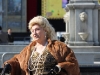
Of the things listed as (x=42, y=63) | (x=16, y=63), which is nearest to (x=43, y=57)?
(x=42, y=63)

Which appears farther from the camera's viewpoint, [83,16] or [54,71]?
[83,16]

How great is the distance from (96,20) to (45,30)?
36.0 ft

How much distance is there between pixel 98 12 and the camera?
15898mm

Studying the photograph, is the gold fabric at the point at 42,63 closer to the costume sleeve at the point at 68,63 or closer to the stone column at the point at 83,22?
the costume sleeve at the point at 68,63

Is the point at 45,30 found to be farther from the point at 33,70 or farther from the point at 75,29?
the point at 75,29

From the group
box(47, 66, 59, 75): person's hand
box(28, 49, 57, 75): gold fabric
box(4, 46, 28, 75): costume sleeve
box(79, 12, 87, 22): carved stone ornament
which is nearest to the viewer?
box(47, 66, 59, 75): person's hand

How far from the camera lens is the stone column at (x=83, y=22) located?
15.6 m

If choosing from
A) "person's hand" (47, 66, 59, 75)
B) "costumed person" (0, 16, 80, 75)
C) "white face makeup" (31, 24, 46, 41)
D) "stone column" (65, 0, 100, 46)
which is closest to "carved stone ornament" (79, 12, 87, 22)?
"stone column" (65, 0, 100, 46)

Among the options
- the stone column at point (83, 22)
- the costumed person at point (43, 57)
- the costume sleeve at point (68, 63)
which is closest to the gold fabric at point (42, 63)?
the costumed person at point (43, 57)

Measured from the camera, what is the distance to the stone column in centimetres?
1557

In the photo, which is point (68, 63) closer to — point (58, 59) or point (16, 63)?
point (58, 59)

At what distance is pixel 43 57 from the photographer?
4.96 meters

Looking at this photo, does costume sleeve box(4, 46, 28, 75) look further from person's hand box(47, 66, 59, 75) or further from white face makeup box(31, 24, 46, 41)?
person's hand box(47, 66, 59, 75)

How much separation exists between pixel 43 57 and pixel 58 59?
0.18 m
